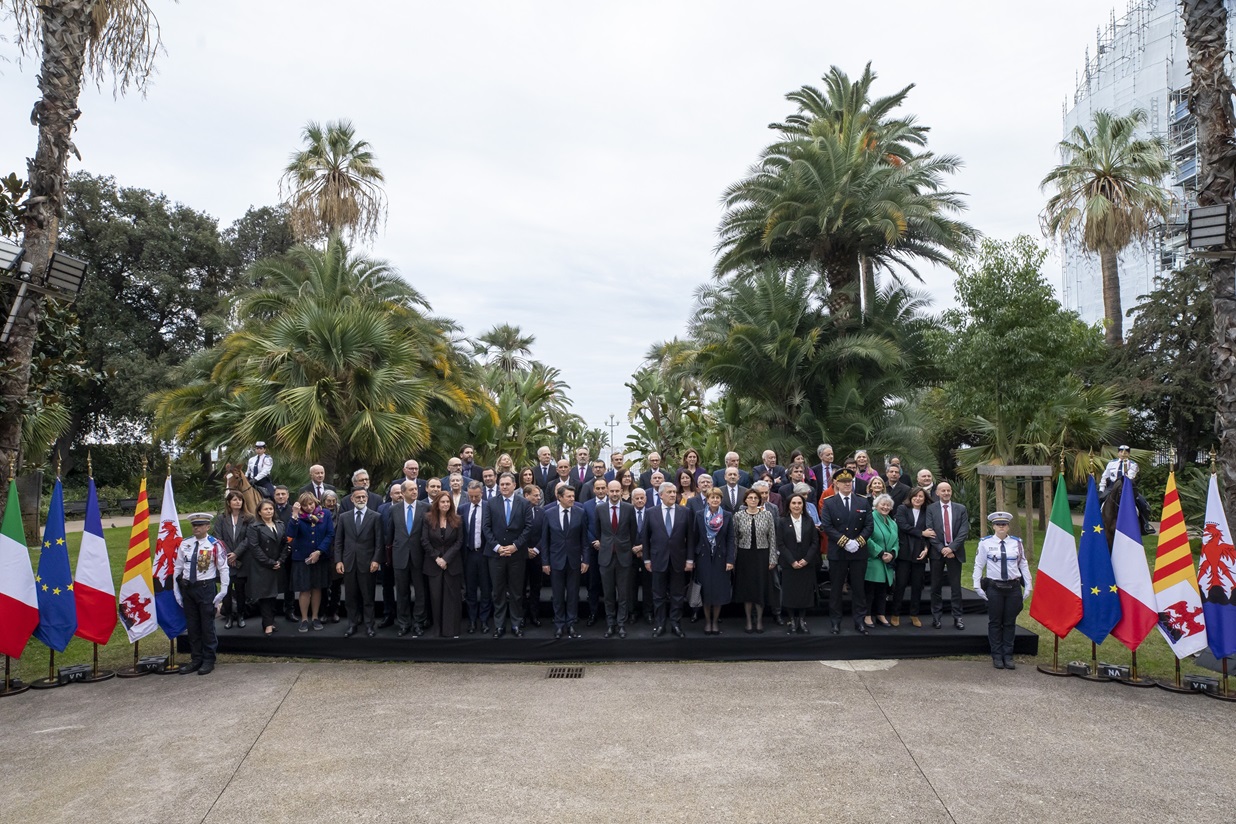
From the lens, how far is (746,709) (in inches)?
292

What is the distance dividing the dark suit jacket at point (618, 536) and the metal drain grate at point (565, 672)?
4.09ft

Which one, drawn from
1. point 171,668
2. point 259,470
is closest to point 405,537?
point 171,668

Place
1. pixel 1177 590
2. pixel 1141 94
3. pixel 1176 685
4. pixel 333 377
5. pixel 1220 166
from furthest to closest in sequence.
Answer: pixel 1141 94
pixel 333 377
pixel 1220 166
pixel 1177 590
pixel 1176 685

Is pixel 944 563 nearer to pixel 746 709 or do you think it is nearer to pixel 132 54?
pixel 746 709

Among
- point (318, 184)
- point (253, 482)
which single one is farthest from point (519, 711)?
point (318, 184)

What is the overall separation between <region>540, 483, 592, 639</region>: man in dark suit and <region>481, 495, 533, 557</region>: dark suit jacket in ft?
0.79

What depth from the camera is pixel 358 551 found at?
31.2 feet

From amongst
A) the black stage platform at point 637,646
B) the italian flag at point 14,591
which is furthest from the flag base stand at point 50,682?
the black stage platform at point 637,646

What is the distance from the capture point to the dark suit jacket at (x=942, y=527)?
9586 mm

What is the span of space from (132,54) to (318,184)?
1412cm

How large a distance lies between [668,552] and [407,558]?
3.01m

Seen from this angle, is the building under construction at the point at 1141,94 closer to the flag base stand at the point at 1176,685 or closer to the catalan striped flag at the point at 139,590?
the flag base stand at the point at 1176,685

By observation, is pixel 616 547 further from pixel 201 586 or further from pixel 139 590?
pixel 139 590

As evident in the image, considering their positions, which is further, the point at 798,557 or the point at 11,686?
the point at 798,557
